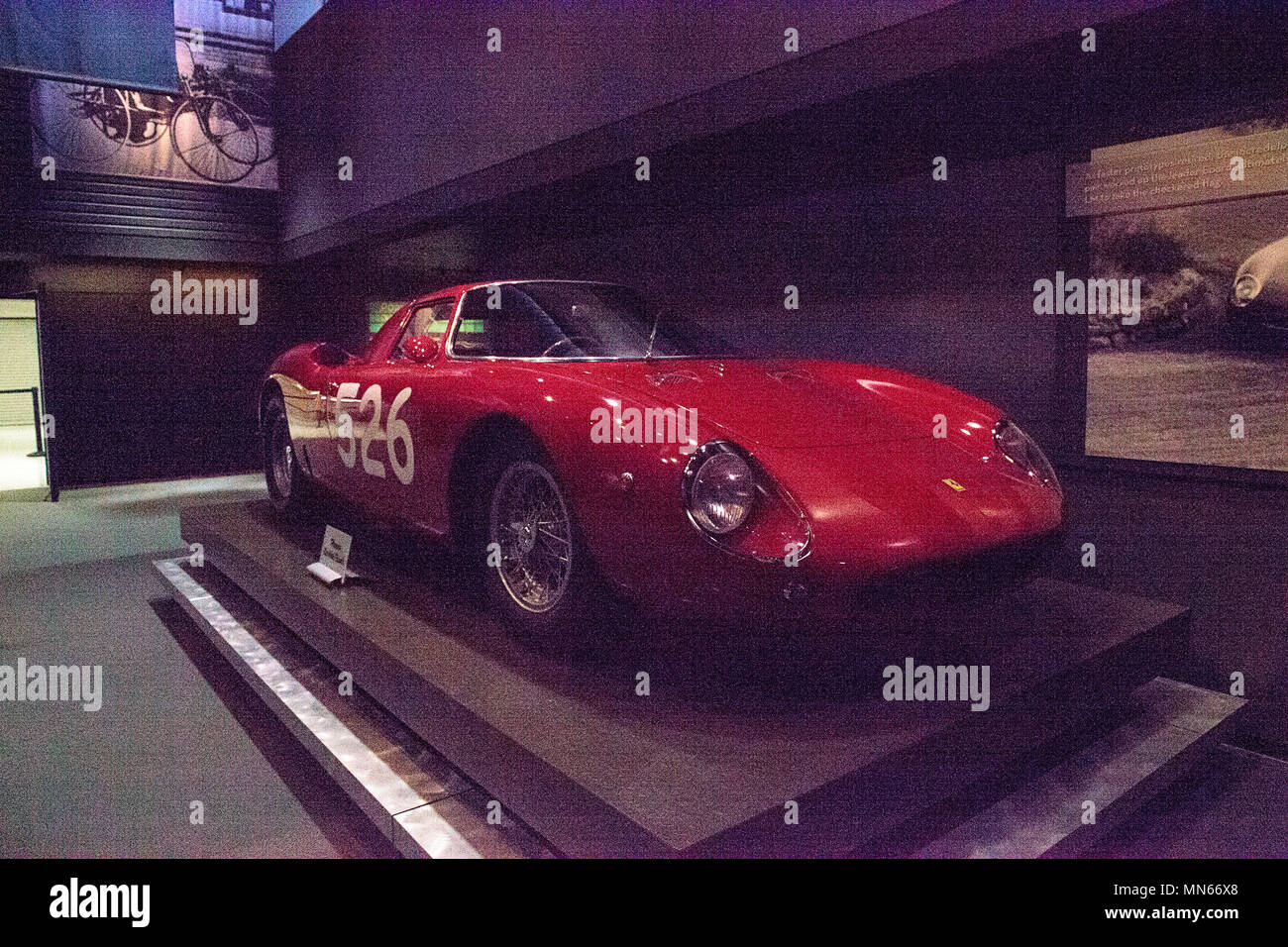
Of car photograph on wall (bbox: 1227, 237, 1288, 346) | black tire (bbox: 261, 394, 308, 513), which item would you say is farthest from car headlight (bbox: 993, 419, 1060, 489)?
black tire (bbox: 261, 394, 308, 513)

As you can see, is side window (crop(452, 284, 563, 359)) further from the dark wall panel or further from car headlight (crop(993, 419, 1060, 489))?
the dark wall panel

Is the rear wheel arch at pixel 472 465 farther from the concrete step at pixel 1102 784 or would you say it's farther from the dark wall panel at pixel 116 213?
the dark wall panel at pixel 116 213

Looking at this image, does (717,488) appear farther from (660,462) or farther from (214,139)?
(214,139)

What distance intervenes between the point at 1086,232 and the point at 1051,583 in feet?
4.37

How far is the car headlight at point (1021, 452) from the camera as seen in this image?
244cm

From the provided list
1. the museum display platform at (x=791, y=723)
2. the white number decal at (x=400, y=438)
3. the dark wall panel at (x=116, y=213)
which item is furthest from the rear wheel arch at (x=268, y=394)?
the dark wall panel at (x=116, y=213)

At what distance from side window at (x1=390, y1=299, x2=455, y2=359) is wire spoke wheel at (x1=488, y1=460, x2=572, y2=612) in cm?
94

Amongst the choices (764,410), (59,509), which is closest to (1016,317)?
(764,410)

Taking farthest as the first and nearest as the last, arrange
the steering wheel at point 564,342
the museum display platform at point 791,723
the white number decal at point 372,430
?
the white number decal at point 372,430 < the steering wheel at point 564,342 < the museum display platform at point 791,723

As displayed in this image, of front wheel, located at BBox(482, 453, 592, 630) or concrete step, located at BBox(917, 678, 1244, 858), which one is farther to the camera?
front wheel, located at BBox(482, 453, 592, 630)

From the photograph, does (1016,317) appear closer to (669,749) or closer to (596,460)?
(596,460)

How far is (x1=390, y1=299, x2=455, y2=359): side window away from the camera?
130 inches

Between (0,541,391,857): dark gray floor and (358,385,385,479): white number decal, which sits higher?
(358,385,385,479): white number decal

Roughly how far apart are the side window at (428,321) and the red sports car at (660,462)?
0.11 ft
